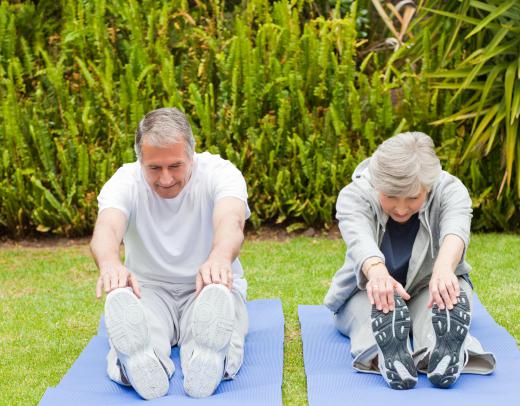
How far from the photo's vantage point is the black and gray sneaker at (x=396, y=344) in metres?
3.57

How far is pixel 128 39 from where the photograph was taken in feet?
25.0

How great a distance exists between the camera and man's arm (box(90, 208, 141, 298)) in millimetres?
3582

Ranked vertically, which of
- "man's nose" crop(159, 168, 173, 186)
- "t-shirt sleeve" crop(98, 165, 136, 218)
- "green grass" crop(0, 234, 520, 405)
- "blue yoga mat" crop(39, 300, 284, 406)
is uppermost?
"man's nose" crop(159, 168, 173, 186)

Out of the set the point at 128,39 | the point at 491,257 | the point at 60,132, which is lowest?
the point at 491,257

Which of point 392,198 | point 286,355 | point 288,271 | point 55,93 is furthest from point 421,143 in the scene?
point 55,93

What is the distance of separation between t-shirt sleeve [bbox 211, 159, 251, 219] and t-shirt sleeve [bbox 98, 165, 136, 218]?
1.23ft

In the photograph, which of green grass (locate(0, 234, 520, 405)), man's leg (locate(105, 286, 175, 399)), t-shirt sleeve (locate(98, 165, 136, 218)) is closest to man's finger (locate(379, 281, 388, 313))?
green grass (locate(0, 234, 520, 405))

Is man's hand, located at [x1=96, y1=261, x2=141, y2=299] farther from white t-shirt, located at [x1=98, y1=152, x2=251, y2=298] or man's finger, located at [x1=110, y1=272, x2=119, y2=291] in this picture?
white t-shirt, located at [x1=98, y1=152, x2=251, y2=298]

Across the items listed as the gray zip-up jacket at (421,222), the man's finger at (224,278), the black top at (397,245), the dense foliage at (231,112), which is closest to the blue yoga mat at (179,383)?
the man's finger at (224,278)

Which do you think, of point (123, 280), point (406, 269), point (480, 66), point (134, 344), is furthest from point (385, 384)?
point (480, 66)

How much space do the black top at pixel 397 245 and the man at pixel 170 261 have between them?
2.21ft

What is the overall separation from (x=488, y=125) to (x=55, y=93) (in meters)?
3.42

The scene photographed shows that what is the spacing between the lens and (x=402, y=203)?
3.79 meters

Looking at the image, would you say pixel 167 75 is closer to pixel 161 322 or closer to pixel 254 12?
pixel 254 12
